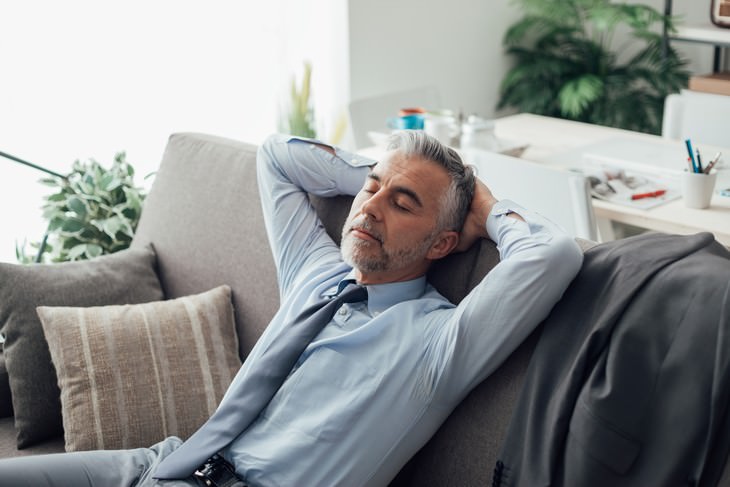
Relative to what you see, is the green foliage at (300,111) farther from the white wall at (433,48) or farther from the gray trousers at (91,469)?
the gray trousers at (91,469)

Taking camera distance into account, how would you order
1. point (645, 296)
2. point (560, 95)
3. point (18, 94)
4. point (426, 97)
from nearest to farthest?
point (645, 296) < point (18, 94) < point (426, 97) < point (560, 95)

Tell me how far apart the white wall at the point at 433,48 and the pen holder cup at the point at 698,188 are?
1922 mm

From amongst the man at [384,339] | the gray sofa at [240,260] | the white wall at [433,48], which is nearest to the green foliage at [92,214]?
the gray sofa at [240,260]

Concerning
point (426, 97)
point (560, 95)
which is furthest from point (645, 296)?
point (560, 95)

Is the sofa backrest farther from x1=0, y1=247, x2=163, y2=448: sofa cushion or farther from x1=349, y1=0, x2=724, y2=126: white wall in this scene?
x1=349, y1=0, x2=724, y2=126: white wall

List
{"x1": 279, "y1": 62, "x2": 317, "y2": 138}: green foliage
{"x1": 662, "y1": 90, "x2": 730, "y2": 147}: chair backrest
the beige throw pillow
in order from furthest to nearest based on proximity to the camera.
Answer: {"x1": 279, "y1": 62, "x2": 317, "y2": 138}: green foliage
{"x1": 662, "y1": 90, "x2": 730, "y2": 147}: chair backrest
the beige throw pillow

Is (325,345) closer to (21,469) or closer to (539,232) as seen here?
(539,232)

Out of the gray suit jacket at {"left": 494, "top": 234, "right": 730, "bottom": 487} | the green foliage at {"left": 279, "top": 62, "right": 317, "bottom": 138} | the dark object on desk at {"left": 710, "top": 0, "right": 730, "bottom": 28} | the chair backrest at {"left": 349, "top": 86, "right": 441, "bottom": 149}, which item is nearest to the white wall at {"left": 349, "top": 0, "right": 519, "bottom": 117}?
the green foliage at {"left": 279, "top": 62, "right": 317, "bottom": 138}

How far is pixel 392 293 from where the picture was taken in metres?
1.71

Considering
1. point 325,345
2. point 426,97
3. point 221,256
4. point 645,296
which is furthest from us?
point 426,97

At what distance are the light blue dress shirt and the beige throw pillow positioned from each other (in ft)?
0.85

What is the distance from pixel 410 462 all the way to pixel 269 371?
0.32 metres

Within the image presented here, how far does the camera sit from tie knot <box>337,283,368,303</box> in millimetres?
1750

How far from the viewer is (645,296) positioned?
4.58 ft
